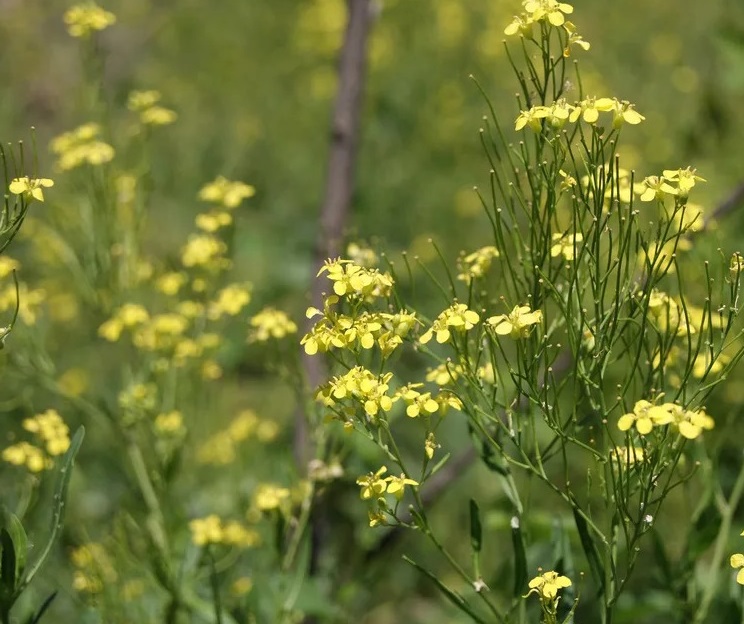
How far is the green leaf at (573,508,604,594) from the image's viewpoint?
1242mm

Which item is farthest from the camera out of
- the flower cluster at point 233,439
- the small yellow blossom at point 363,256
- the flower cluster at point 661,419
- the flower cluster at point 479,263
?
the flower cluster at point 233,439

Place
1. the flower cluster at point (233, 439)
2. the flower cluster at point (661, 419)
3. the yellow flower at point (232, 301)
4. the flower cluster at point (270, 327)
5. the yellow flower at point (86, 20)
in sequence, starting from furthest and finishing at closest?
the flower cluster at point (233, 439) → the yellow flower at point (86, 20) → the yellow flower at point (232, 301) → the flower cluster at point (270, 327) → the flower cluster at point (661, 419)

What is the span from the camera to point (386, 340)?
1.23 m

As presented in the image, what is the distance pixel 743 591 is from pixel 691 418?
52cm

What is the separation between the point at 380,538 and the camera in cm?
192

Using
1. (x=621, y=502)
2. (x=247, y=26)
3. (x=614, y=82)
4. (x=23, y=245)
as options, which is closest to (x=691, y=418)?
(x=621, y=502)

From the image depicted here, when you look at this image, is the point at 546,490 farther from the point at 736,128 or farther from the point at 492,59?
the point at 492,59

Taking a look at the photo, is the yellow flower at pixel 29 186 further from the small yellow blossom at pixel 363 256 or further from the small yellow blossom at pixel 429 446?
the small yellow blossom at pixel 429 446

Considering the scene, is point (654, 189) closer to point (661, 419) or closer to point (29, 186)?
point (661, 419)

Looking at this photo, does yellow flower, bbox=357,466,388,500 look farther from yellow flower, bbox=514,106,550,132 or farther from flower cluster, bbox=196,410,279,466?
flower cluster, bbox=196,410,279,466

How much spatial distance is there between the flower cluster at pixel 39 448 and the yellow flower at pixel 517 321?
814mm

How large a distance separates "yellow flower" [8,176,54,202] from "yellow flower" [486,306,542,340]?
0.63m

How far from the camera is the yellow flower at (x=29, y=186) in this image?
1233 millimetres

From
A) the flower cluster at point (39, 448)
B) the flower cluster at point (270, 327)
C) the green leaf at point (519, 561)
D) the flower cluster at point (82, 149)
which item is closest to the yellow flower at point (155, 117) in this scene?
the flower cluster at point (82, 149)
